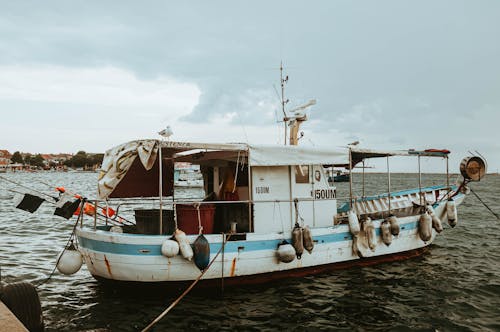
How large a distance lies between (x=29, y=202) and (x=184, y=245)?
12.2ft

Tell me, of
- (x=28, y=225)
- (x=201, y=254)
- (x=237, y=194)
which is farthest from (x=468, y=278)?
(x=28, y=225)

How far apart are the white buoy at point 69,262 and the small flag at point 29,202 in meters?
1.27

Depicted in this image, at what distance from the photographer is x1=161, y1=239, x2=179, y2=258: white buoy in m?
7.91

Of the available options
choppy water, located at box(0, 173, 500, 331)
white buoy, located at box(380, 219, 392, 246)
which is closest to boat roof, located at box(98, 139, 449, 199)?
white buoy, located at box(380, 219, 392, 246)

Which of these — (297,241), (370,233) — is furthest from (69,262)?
(370,233)

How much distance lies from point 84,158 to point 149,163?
579 ft

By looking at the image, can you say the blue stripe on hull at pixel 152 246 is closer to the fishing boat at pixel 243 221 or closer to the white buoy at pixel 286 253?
the fishing boat at pixel 243 221

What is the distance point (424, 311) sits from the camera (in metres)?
8.56

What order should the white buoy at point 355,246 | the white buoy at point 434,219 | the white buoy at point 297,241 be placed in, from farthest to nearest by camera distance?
the white buoy at point 434,219, the white buoy at point 355,246, the white buoy at point 297,241

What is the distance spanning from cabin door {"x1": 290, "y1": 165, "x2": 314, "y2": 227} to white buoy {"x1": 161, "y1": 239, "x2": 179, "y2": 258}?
359cm

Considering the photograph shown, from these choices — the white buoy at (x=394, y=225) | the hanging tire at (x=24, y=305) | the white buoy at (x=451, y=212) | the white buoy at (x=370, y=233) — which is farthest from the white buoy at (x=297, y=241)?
the white buoy at (x=451, y=212)

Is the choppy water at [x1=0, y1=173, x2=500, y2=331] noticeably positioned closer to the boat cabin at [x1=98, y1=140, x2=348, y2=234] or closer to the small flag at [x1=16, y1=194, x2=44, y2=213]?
the boat cabin at [x1=98, y1=140, x2=348, y2=234]

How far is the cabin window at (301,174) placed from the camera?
10.6 meters

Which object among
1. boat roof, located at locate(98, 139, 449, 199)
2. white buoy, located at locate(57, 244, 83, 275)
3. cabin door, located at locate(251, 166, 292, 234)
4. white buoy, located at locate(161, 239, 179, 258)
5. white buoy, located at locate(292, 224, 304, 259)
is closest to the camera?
white buoy, located at locate(161, 239, 179, 258)
